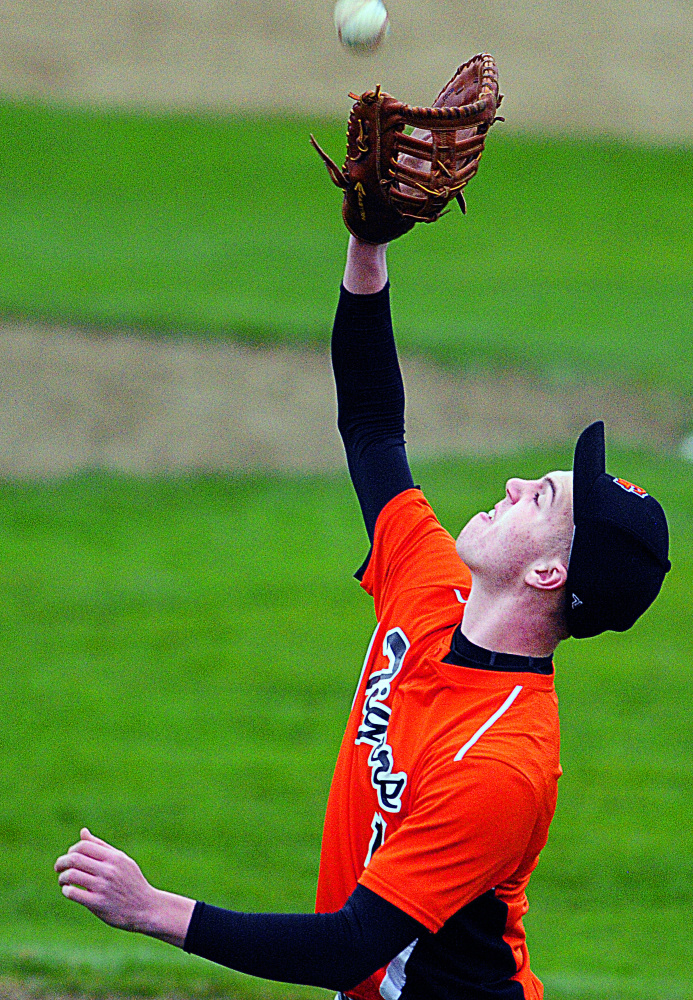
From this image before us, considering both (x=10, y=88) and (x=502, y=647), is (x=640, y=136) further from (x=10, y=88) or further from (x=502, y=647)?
(x=502, y=647)

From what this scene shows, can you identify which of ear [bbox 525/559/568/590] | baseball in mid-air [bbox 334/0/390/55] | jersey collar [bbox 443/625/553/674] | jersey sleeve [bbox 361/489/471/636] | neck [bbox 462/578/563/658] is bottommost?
jersey collar [bbox 443/625/553/674]

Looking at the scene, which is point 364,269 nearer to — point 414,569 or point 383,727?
point 414,569

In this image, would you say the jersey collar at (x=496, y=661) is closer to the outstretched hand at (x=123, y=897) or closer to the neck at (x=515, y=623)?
the neck at (x=515, y=623)

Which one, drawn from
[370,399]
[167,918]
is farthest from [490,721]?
[370,399]

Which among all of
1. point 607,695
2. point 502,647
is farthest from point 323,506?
point 502,647

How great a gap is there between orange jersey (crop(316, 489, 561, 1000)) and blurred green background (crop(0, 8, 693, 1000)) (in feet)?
7.31

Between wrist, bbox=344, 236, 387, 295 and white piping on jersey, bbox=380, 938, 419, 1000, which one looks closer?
white piping on jersey, bbox=380, 938, 419, 1000

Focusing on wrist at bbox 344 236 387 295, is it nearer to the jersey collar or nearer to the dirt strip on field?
the jersey collar

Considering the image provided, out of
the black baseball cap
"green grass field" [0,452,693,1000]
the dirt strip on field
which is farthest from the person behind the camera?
the dirt strip on field

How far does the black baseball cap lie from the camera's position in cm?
279

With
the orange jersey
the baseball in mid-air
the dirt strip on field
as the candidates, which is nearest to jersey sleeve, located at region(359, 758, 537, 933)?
the orange jersey

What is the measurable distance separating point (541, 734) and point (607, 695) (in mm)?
5992

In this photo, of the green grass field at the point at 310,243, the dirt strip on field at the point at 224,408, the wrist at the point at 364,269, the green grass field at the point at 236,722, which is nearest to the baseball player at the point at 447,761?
the wrist at the point at 364,269

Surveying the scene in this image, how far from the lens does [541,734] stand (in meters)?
2.74
